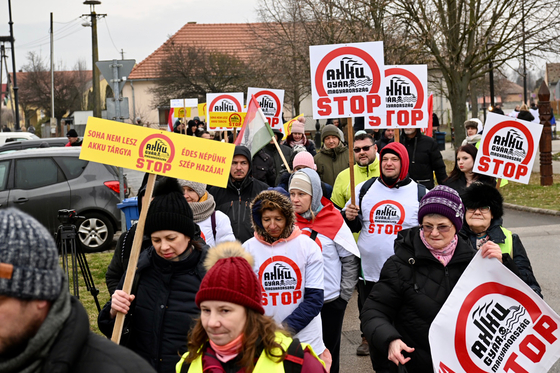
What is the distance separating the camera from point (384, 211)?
230 inches

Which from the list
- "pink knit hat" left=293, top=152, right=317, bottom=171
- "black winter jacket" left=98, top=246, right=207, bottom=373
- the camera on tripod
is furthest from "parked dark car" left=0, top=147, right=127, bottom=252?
"black winter jacket" left=98, top=246, right=207, bottom=373

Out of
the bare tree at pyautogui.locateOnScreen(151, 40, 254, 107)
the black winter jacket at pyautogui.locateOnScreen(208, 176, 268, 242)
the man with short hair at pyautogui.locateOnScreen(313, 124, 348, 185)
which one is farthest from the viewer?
the bare tree at pyautogui.locateOnScreen(151, 40, 254, 107)

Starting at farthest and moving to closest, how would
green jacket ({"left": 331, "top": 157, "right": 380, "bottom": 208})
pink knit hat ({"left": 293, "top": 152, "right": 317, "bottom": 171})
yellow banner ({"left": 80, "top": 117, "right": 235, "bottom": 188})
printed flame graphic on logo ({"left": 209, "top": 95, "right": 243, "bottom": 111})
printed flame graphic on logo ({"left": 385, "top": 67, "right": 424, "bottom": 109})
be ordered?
printed flame graphic on logo ({"left": 209, "top": 95, "right": 243, "bottom": 111}), printed flame graphic on logo ({"left": 385, "top": 67, "right": 424, "bottom": 109}), pink knit hat ({"left": 293, "top": 152, "right": 317, "bottom": 171}), green jacket ({"left": 331, "top": 157, "right": 380, "bottom": 208}), yellow banner ({"left": 80, "top": 117, "right": 235, "bottom": 188})

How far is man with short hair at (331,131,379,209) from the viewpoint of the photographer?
6968 mm

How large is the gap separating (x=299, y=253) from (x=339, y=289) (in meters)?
0.76

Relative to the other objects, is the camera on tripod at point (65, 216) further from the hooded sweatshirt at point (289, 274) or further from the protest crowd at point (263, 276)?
the hooded sweatshirt at point (289, 274)

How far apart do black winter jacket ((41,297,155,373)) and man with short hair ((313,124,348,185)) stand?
716 cm

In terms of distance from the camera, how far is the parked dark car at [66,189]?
464 inches

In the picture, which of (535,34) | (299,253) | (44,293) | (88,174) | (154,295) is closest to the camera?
(44,293)

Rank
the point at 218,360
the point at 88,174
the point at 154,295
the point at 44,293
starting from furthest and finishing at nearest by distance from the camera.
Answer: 1. the point at 88,174
2. the point at 154,295
3. the point at 218,360
4. the point at 44,293

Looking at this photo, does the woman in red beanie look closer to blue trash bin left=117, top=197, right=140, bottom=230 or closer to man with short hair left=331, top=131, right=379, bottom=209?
man with short hair left=331, top=131, right=379, bottom=209

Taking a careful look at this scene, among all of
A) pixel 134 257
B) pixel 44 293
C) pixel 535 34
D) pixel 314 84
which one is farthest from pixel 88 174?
pixel 535 34

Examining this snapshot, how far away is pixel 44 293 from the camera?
1.66 metres

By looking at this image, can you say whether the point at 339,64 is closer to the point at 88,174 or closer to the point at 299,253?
the point at 299,253
